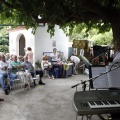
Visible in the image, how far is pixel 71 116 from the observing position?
5.46m

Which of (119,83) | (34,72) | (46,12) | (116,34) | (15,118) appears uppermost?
(46,12)

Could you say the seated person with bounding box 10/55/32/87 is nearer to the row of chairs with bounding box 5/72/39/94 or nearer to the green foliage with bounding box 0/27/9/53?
the row of chairs with bounding box 5/72/39/94

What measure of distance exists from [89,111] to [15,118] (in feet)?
11.6

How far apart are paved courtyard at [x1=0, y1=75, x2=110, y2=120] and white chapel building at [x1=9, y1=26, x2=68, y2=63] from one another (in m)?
4.62

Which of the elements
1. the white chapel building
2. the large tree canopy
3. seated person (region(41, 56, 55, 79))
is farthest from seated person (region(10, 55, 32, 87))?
the white chapel building

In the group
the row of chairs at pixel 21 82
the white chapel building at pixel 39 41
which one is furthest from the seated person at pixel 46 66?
the row of chairs at pixel 21 82

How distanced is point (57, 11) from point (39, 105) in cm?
283

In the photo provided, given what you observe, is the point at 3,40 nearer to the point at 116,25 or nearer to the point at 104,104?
the point at 116,25

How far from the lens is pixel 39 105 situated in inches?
254

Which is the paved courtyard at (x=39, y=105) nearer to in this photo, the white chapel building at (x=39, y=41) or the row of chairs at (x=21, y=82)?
the row of chairs at (x=21, y=82)

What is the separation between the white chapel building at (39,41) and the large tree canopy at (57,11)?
22.3 feet

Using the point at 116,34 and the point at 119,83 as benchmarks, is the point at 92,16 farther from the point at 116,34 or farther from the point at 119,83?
the point at 119,83

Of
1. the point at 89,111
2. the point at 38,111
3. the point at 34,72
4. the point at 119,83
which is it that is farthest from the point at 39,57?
the point at 89,111

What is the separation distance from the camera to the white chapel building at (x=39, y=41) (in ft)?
42.8
